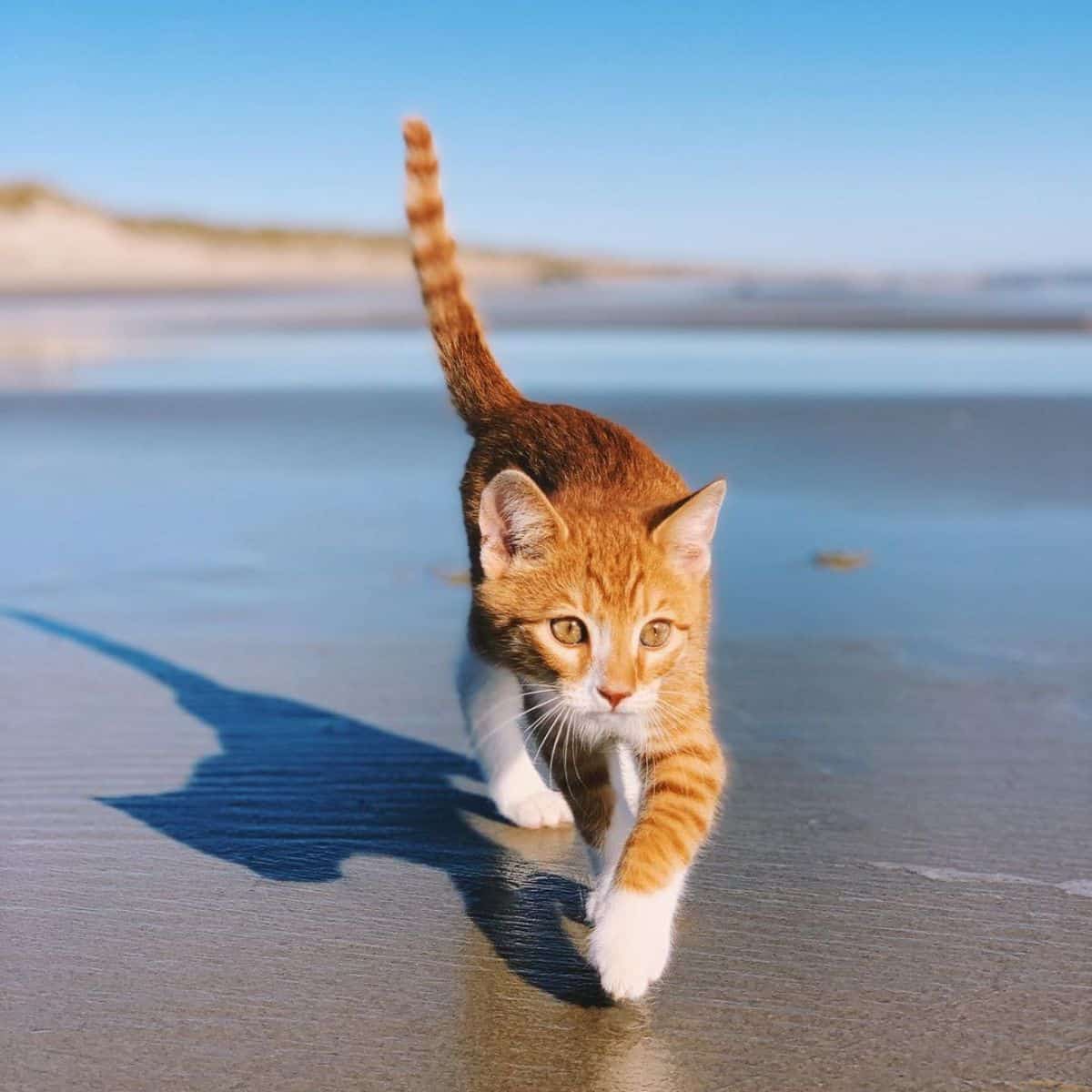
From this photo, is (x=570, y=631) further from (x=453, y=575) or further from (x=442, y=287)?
(x=453, y=575)

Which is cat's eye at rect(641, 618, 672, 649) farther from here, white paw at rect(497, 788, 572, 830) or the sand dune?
the sand dune

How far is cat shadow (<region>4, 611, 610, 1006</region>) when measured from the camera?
108 inches

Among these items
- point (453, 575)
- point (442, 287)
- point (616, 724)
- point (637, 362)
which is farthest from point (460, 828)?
point (637, 362)

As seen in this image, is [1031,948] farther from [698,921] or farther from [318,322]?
[318,322]

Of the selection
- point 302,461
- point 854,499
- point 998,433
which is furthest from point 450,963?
point 998,433

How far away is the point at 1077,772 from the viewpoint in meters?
3.42

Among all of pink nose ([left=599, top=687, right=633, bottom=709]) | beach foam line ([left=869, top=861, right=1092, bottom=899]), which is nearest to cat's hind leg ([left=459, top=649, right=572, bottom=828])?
pink nose ([left=599, top=687, right=633, bottom=709])

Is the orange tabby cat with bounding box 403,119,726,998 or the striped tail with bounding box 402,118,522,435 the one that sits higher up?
the striped tail with bounding box 402,118,522,435

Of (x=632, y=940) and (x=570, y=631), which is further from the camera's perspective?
(x=570, y=631)

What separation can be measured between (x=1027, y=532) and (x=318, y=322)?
1613 cm

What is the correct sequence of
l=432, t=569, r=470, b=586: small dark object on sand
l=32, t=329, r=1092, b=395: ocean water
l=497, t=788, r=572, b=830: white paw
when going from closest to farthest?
l=497, t=788, r=572, b=830: white paw < l=432, t=569, r=470, b=586: small dark object on sand < l=32, t=329, r=1092, b=395: ocean water

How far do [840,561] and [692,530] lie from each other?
9.21ft

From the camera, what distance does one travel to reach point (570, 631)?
2.75 m

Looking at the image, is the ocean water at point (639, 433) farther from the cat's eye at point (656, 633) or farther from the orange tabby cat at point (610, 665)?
the cat's eye at point (656, 633)
